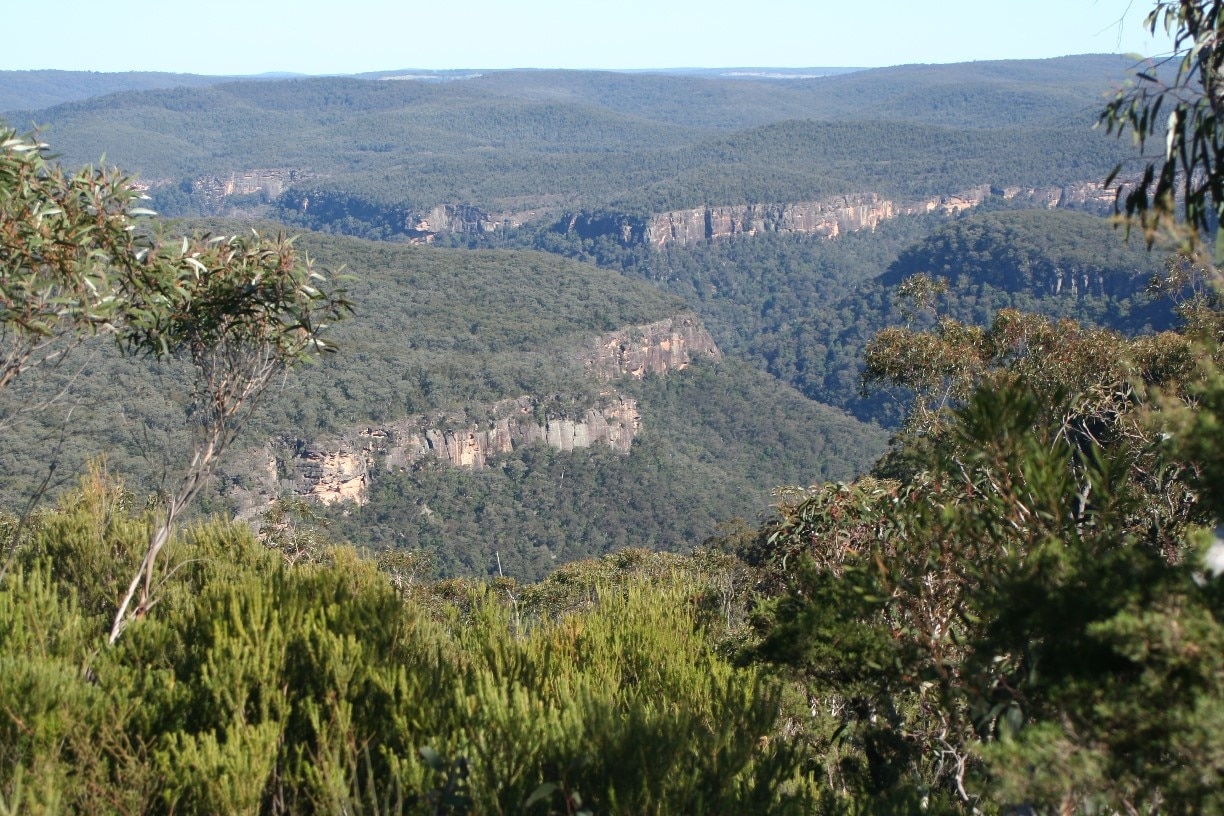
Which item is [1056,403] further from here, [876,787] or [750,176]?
[750,176]

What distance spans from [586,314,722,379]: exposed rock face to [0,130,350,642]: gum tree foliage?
259ft

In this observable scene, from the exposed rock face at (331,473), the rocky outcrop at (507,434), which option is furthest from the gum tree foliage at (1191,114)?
the rocky outcrop at (507,434)

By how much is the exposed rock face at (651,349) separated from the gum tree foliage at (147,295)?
259 ft

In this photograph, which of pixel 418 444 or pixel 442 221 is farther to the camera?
pixel 442 221

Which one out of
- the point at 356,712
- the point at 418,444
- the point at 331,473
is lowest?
the point at 418,444

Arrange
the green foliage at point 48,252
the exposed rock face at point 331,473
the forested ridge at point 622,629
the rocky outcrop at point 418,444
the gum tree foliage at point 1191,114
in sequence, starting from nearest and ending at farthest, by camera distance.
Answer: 1. the forested ridge at point 622,629
2. the gum tree foliage at point 1191,114
3. the green foliage at point 48,252
4. the rocky outcrop at point 418,444
5. the exposed rock face at point 331,473

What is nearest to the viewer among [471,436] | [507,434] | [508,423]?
[471,436]

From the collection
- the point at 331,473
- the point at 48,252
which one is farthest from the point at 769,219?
the point at 48,252

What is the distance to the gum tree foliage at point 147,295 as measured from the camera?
5684mm

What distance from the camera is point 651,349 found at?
9375 cm

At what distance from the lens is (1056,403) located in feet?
11.9

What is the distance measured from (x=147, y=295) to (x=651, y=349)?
3457 inches

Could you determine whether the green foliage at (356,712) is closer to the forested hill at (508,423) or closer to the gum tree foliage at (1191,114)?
the gum tree foliage at (1191,114)

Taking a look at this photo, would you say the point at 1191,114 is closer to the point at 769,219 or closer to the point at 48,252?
the point at 48,252
